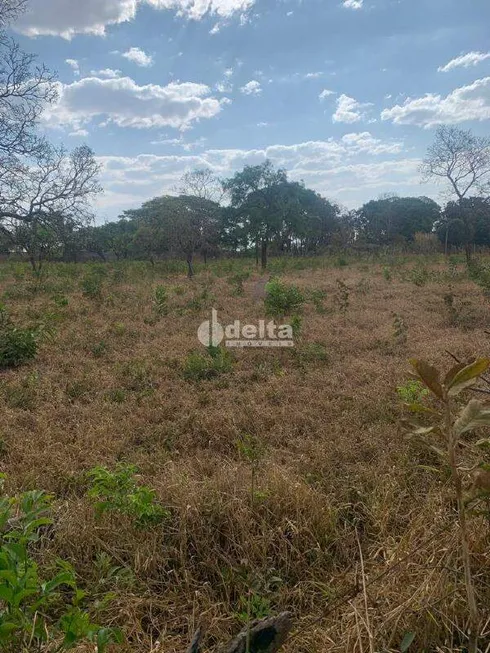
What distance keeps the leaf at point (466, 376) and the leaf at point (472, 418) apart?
0.22ft

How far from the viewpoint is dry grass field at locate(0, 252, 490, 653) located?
1.50m

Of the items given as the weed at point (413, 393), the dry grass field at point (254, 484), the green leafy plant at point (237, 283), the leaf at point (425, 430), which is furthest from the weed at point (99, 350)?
the leaf at point (425, 430)

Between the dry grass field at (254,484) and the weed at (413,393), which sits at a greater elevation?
the weed at (413,393)

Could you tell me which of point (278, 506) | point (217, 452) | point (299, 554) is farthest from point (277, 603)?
point (217, 452)

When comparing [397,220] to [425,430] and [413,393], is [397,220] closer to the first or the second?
[413,393]

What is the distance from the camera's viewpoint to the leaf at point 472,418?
3.41 feet

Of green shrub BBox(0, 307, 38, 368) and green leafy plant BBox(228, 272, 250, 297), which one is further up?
green leafy plant BBox(228, 272, 250, 297)

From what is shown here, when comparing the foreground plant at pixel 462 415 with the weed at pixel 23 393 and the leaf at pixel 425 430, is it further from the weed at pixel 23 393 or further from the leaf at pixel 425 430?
the weed at pixel 23 393

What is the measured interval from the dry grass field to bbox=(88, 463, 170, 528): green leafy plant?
48mm

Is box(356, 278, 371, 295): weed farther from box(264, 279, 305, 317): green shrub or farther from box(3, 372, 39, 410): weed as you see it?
box(3, 372, 39, 410): weed

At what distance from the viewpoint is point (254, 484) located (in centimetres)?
233

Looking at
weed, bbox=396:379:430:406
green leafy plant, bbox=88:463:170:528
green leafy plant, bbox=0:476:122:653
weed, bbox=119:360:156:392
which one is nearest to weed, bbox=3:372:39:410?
weed, bbox=119:360:156:392

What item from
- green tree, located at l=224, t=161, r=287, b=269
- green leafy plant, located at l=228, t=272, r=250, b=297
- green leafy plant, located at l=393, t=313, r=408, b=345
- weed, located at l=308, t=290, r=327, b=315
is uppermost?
green tree, located at l=224, t=161, r=287, b=269

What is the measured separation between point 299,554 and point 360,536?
16.1 inches
